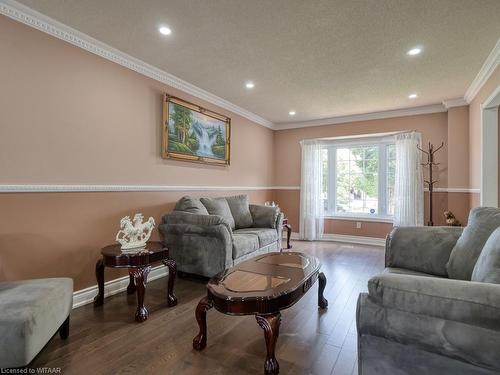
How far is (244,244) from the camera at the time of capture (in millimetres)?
3254

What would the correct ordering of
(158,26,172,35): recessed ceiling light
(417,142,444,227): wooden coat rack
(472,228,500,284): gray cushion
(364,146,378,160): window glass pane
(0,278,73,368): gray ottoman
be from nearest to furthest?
1. (472,228,500,284): gray cushion
2. (0,278,73,368): gray ottoman
3. (158,26,172,35): recessed ceiling light
4. (417,142,444,227): wooden coat rack
5. (364,146,378,160): window glass pane

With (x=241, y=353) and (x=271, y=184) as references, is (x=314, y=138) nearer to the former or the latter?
(x=271, y=184)

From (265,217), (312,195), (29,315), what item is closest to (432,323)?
(29,315)

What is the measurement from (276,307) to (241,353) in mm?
485

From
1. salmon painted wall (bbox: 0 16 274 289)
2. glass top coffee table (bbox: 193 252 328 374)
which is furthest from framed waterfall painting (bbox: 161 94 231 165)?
glass top coffee table (bbox: 193 252 328 374)

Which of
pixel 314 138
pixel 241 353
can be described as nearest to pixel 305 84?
pixel 314 138

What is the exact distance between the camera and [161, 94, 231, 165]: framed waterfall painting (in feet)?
11.6

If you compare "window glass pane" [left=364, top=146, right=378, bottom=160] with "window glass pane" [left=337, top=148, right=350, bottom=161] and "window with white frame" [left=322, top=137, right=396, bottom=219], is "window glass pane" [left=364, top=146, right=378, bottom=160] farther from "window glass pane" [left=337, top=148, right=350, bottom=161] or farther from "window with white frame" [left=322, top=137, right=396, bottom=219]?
"window glass pane" [left=337, top=148, right=350, bottom=161]

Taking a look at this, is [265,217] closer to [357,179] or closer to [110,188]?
[110,188]

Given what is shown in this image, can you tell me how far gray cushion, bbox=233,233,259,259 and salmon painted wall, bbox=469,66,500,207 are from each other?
3.07 m

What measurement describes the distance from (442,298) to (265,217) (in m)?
3.20

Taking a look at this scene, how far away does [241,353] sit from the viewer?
1820mm

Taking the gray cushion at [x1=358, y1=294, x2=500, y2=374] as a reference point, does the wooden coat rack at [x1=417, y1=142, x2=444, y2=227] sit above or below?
above

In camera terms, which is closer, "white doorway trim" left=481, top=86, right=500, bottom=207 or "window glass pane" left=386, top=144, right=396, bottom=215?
"white doorway trim" left=481, top=86, right=500, bottom=207
